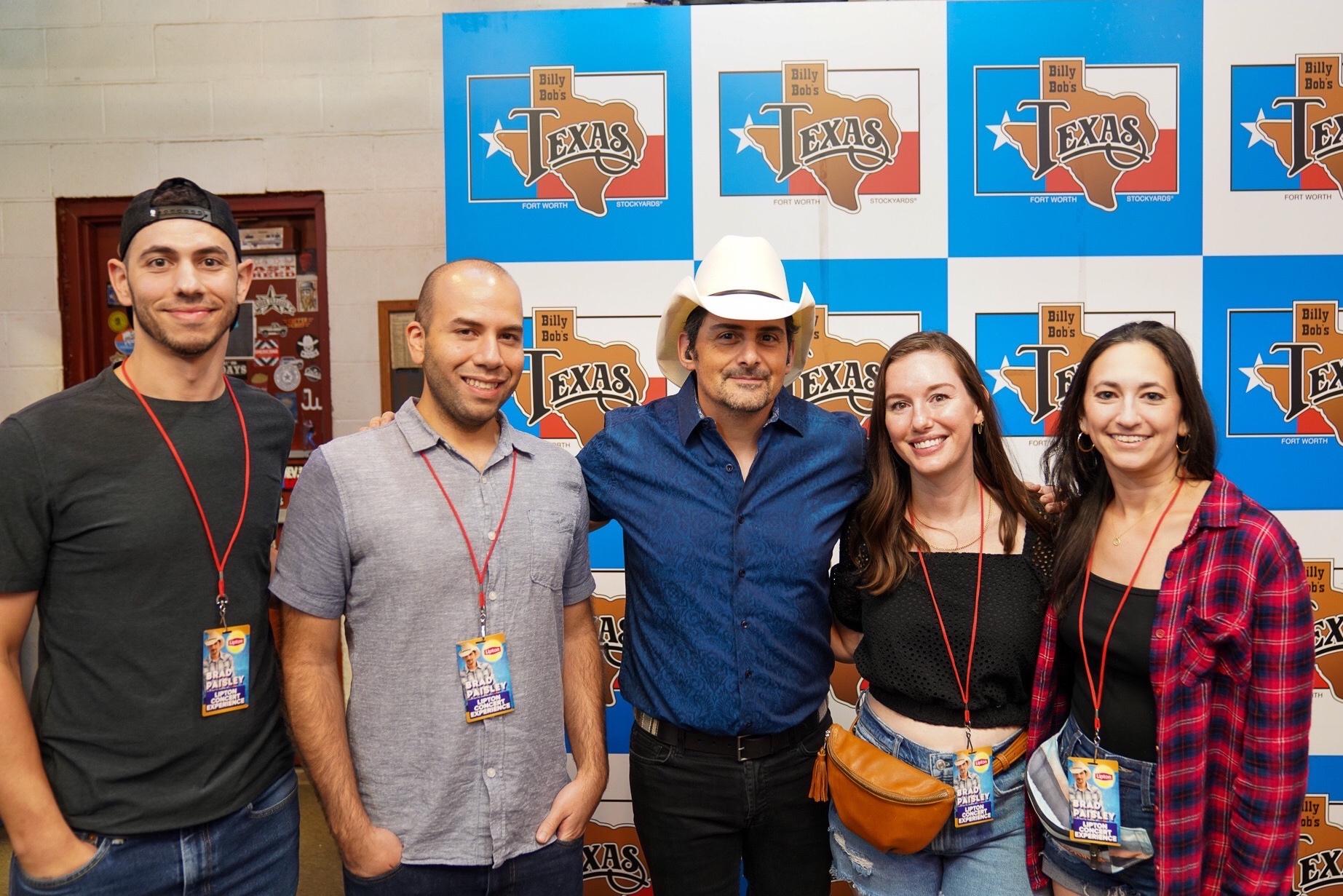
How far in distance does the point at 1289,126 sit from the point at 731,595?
232cm

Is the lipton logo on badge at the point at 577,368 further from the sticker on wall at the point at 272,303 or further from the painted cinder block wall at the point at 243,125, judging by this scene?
the sticker on wall at the point at 272,303

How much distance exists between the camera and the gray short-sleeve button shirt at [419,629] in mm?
1529

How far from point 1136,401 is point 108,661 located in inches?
72.8

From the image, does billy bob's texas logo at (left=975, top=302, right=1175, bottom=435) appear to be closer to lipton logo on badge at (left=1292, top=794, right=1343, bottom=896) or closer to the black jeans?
the black jeans

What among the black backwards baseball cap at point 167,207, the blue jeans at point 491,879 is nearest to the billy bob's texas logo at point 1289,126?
the blue jeans at point 491,879

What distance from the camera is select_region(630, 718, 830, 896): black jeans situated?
5.89ft

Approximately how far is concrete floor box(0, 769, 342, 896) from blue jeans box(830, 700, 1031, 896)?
79.7 inches

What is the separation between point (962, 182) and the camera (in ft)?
8.66

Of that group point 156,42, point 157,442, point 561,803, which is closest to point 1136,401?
point 561,803

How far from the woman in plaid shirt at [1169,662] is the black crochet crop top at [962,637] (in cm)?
5

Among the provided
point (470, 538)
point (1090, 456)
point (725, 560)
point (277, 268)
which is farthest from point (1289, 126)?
point (277, 268)

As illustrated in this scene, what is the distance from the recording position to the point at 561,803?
1639 millimetres

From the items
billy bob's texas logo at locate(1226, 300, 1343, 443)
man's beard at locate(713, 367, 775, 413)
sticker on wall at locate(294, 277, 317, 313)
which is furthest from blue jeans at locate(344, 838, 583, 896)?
sticker on wall at locate(294, 277, 317, 313)

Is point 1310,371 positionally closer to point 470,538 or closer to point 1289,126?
point 1289,126
